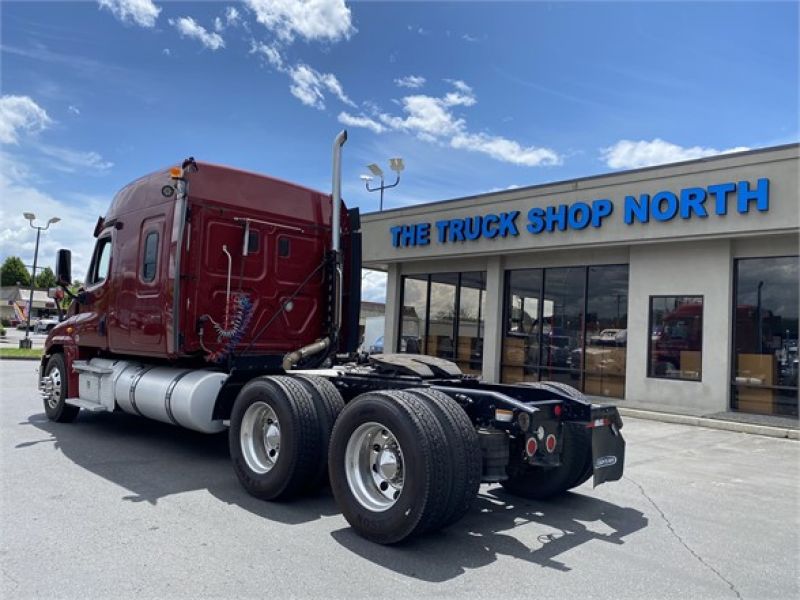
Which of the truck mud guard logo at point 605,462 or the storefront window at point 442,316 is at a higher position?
the storefront window at point 442,316

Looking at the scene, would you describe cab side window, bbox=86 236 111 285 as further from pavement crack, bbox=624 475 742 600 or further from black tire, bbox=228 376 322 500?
pavement crack, bbox=624 475 742 600

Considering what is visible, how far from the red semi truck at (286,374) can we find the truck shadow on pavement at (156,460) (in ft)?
0.70

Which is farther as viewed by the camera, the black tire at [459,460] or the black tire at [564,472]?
the black tire at [564,472]

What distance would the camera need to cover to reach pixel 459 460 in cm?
436

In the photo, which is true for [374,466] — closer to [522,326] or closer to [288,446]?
[288,446]

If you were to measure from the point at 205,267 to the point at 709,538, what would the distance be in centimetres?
554

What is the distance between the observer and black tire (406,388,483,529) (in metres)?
4.34

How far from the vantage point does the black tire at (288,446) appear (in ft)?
17.6

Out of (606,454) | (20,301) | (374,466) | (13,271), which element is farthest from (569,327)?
(13,271)

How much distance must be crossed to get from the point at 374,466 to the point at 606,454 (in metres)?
1.86

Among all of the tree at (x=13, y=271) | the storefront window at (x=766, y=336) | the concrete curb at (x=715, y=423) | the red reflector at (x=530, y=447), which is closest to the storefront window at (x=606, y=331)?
the concrete curb at (x=715, y=423)

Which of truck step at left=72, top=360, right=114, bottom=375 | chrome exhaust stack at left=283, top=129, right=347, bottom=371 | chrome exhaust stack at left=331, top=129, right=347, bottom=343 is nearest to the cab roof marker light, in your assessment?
chrome exhaust stack at left=283, top=129, right=347, bottom=371

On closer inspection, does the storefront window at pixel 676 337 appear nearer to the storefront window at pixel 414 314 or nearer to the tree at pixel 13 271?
the storefront window at pixel 414 314

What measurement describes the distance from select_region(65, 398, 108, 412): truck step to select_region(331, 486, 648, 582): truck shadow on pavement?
187 inches
